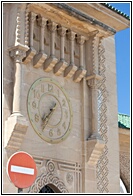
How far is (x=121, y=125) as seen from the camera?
11.8m

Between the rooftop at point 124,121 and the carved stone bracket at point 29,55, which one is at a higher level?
the carved stone bracket at point 29,55

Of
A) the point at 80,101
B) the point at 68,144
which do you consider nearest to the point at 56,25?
the point at 80,101

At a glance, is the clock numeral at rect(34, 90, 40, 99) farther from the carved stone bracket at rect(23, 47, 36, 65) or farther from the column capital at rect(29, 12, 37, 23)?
the column capital at rect(29, 12, 37, 23)

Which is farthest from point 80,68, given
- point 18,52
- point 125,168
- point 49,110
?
point 125,168

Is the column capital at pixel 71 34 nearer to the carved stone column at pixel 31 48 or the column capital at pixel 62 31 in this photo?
the column capital at pixel 62 31

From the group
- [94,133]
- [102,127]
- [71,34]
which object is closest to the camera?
[94,133]

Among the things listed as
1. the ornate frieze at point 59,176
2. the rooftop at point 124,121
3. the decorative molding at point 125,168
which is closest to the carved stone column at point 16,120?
the ornate frieze at point 59,176

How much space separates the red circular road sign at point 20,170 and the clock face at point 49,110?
2.88 metres

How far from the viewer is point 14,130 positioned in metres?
7.41

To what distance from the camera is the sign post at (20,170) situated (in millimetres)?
4965

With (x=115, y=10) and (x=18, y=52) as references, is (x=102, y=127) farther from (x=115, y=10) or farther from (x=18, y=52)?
(x=18, y=52)

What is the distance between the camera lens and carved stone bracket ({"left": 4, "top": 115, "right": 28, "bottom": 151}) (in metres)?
7.41

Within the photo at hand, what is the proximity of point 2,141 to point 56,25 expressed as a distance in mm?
2508

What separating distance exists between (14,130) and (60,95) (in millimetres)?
1544
